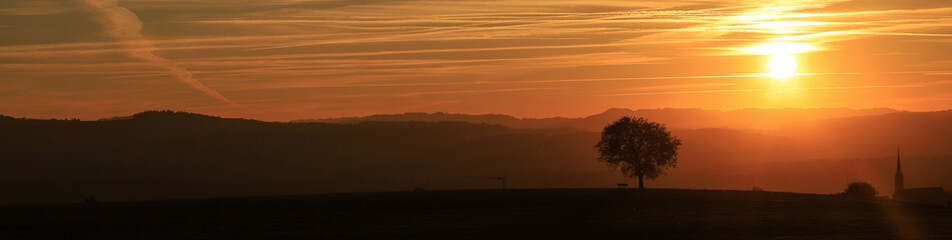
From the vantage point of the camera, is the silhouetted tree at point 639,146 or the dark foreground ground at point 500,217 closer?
the dark foreground ground at point 500,217

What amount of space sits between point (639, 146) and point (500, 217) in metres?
41.8

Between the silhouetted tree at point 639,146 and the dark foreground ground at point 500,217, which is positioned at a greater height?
the silhouetted tree at point 639,146

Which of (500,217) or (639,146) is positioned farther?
(639,146)

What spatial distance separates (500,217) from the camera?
79562 millimetres

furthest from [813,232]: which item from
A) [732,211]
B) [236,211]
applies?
[236,211]

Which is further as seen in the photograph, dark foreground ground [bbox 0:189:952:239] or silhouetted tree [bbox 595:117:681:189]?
silhouetted tree [bbox 595:117:681:189]

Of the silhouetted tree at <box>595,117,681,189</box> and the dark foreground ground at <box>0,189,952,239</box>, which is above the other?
the silhouetted tree at <box>595,117,681,189</box>

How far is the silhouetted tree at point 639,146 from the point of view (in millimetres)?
117750

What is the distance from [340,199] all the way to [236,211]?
16.0 metres

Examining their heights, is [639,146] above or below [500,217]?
above

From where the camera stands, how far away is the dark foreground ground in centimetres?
6594

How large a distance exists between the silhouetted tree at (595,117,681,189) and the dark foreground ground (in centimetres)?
1171

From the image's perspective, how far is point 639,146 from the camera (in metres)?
118

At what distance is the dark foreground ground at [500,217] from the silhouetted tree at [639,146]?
11.7m
